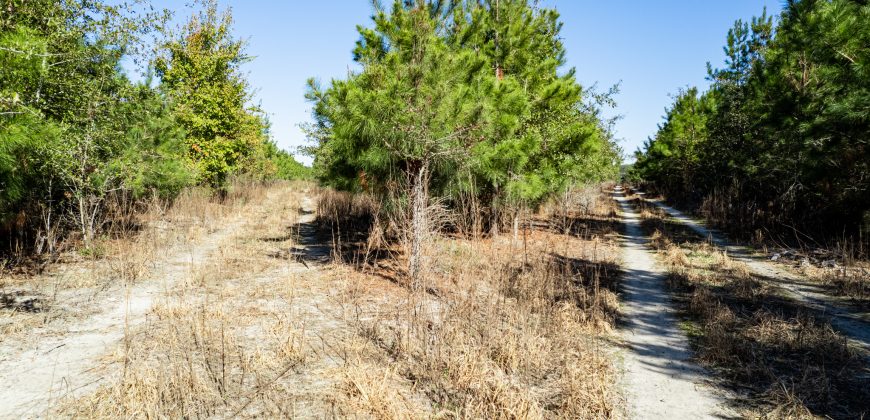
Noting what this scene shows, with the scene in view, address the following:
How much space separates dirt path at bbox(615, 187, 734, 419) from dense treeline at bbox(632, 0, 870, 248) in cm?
434

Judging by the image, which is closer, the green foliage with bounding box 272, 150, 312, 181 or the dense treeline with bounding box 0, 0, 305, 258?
the dense treeline with bounding box 0, 0, 305, 258

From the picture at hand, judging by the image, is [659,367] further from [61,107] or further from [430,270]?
[61,107]

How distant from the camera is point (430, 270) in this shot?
614 cm

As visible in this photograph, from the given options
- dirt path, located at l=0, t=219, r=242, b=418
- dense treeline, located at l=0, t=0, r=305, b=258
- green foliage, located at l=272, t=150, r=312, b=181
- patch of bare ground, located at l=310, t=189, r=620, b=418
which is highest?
green foliage, located at l=272, t=150, r=312, b=181

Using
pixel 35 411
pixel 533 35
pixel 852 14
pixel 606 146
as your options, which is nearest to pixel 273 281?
pixel 35 411

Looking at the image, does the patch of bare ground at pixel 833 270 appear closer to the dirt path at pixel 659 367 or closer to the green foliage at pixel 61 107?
the dirt path at pixel 659 367

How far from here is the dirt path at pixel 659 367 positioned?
3611 millimetres

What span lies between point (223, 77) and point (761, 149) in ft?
62.5

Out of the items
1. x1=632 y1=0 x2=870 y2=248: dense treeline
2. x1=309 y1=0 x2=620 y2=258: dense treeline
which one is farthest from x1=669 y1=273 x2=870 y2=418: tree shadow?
x1=632 y1=0 x2=870 y2=248: dense treeline

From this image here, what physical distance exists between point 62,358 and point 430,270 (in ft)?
13.6

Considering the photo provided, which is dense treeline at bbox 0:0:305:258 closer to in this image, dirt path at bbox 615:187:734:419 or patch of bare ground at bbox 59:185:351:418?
patch of bare ground at bbox 59:185:351:418

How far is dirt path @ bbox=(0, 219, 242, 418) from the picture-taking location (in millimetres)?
3485

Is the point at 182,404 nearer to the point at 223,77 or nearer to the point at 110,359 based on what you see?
the point at 110,359

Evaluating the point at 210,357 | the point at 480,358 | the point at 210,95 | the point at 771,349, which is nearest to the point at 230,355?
the point at 210,357
